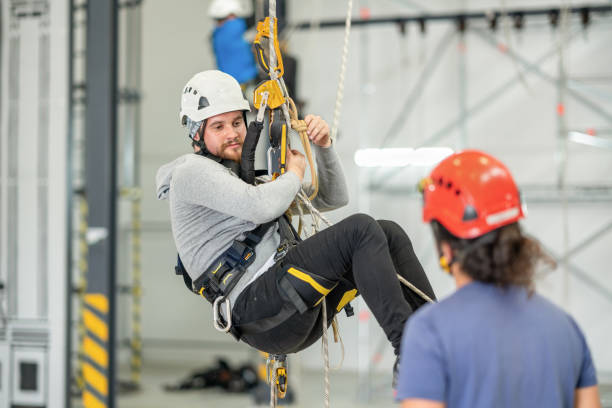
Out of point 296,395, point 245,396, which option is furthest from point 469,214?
point 245,396

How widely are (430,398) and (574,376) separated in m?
0.31

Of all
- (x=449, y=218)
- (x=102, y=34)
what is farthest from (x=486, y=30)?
(x=449, y=218)

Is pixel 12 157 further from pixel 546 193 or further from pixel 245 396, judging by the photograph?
pixel 546 193

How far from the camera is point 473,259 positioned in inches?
52.2

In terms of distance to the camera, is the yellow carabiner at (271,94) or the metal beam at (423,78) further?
the metal beam at (423,78)

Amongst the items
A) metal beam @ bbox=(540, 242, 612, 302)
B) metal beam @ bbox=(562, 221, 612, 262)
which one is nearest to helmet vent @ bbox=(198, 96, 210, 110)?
metal beam @ bbox=(562, 221, 612, 262)

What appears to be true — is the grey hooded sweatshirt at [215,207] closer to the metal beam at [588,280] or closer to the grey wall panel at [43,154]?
the grey wall panel at [43,154]

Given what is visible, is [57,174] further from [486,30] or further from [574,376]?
[486,30]

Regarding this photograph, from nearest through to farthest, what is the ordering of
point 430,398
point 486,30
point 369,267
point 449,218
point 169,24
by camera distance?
point 430,398
point 449,218
point 369,267
point 486,30
point 169,24

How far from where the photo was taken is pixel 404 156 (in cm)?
655

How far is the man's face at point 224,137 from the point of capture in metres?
2.36

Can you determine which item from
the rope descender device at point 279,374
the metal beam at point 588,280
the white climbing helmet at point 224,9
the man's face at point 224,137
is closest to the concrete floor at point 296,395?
the metal beam at point 588,280

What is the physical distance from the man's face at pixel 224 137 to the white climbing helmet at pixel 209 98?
0.03m

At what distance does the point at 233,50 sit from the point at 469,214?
12.6 ft
